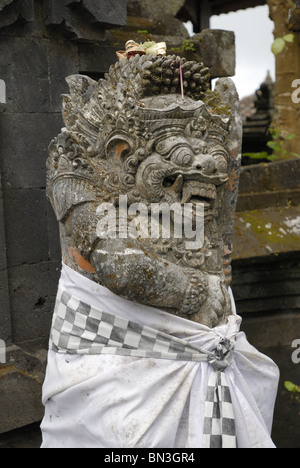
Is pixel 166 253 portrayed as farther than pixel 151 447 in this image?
Yes

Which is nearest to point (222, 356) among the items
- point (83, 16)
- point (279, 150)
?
point (83, 16)

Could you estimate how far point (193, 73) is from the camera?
288 cm

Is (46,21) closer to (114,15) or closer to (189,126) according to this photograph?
(114,15)

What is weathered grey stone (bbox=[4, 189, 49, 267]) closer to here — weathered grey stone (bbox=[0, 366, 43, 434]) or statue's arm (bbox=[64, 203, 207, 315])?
weathered grey stone (bbox=[0, 366, 43, 434])

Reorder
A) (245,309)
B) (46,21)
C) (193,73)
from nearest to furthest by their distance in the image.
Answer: (193,73), (46,21), (245,309)

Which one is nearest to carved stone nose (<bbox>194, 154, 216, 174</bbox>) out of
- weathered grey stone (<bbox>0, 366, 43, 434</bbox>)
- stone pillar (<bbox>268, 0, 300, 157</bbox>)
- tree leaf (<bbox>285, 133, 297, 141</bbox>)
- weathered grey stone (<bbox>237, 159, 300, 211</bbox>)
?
weathered grey stone (<bbox>0, 366, 43, 434</bbox>)

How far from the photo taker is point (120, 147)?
2.76m

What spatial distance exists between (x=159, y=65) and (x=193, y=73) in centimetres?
21

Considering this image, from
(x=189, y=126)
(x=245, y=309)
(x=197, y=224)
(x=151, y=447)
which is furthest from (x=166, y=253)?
(x=245, y=309)

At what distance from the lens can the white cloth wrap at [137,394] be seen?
254cm

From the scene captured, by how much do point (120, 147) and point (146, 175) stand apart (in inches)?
7.4

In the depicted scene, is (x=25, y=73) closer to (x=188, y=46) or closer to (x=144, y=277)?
(x=188, y=46)

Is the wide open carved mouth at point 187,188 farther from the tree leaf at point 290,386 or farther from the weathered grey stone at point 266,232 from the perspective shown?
the tree leaf at point 290,386

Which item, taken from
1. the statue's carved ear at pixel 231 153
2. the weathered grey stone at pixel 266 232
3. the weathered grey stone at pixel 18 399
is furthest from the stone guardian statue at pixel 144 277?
the weathered grey stone at pixel 266 232
